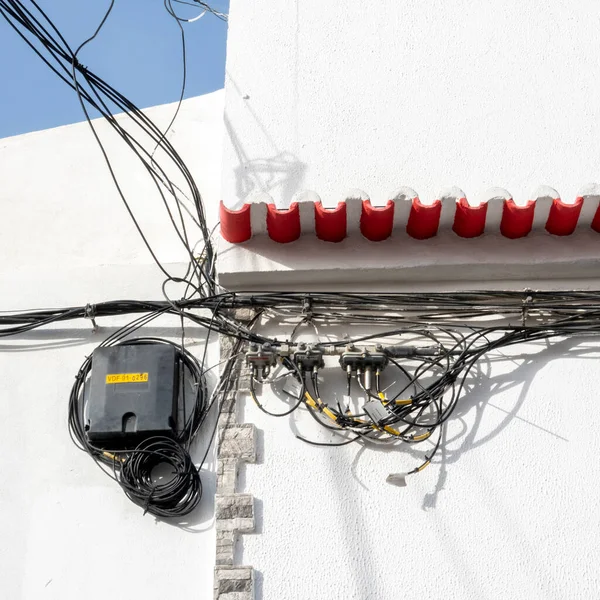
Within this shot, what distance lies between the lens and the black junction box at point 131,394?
12.7 ft

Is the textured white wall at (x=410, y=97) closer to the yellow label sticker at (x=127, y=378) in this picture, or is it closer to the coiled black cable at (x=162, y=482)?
the yellow label sticker at (x=127, y=378)

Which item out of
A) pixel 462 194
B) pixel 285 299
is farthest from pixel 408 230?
pixel 285 299

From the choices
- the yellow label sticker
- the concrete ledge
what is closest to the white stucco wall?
the concrete ledge

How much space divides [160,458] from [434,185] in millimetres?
2200

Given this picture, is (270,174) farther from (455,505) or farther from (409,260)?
(455,505)

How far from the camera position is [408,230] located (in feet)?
14.1

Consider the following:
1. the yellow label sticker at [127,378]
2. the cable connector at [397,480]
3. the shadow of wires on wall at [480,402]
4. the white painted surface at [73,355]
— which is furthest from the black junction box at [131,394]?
the cable connector at [397,480]

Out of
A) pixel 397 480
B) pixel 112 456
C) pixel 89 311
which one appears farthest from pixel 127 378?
pixel 397 480

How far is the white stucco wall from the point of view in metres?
3.52

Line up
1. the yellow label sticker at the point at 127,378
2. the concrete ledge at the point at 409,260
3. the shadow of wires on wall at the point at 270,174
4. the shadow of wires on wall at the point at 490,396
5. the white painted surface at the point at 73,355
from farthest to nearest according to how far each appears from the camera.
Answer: the shadow of wires on wall at the point at 270,174, the concrete ledge at the point at 409,260, the yellow label sticker at the point at 127,378, the shadow of wires on wall at the point at 490,396, the white painted surface at the point at 73,355

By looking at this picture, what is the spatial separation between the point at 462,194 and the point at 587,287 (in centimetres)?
85

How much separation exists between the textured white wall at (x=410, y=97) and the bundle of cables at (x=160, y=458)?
1252mm

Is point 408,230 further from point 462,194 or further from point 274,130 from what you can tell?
point 274,130

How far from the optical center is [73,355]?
4363 mm
